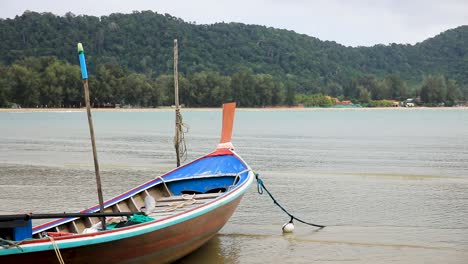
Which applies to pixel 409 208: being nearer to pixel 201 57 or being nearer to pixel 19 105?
pixel 19 105

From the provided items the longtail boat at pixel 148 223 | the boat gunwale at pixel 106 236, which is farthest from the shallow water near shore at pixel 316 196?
the boat gunwale at pixel 106 236

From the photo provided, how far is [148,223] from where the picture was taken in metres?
8.76

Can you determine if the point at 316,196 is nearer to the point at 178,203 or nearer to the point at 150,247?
the point at 178,203

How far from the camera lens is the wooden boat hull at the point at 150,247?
7980 millimetres

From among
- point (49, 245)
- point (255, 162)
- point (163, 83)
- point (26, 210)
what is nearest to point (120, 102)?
point (163, 83)

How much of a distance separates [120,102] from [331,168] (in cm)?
11062

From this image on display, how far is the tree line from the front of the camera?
121750 mm

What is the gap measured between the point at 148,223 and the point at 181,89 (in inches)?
5266

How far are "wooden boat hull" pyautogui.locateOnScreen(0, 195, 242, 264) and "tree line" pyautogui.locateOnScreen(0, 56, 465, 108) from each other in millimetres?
114773

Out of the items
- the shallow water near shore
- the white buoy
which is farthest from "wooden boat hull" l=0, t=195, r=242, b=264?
the white buoy

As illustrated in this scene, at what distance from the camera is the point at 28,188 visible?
19688 millimetres

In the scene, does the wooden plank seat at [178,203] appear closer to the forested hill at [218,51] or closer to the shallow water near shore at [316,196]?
the shallow water near shore at [316,196]

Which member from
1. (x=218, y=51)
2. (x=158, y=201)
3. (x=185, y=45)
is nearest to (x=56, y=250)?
(x=158, y=201)

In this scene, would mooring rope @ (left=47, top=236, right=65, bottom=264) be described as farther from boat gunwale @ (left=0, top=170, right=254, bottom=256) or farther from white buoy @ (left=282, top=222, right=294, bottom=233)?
white buoy @ (left=282, top=222, right=294, bottom=233)
